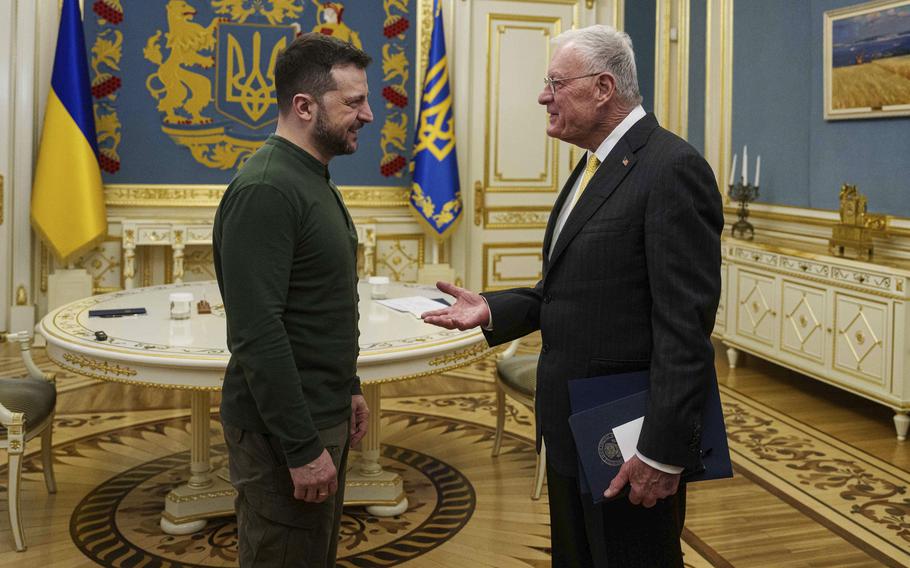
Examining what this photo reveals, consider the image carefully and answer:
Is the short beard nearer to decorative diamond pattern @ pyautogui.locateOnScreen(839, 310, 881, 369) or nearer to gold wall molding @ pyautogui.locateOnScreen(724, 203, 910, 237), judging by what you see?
decorative diamond pattern @ pyautogui.locateOnScreen(839, 310, 881, 369)

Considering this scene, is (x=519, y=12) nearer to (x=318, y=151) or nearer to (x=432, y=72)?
(x=432, y=72)

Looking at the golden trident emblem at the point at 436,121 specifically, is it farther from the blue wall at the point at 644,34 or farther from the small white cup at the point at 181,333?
the small white cup at the point at 181,333

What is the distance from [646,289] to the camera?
147cm

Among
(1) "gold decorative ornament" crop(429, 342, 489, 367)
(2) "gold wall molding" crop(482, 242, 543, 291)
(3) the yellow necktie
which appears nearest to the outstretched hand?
(3) the yellow necktie

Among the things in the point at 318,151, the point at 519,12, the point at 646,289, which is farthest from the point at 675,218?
the point at 519,12

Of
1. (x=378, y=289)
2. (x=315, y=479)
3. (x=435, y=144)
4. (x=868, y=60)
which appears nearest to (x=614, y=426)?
(x=315, y=479)

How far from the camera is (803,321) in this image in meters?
4.41

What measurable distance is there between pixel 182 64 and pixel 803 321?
4.13m

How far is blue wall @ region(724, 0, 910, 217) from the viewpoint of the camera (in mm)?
4430

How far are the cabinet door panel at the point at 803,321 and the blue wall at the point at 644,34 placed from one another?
250 cm

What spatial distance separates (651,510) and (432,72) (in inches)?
190

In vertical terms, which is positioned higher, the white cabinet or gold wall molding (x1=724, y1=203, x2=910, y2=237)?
gold wall molding (x1=724, y1=203, x2=910, y2=237)

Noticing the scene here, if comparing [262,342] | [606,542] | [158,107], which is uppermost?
[158,107]

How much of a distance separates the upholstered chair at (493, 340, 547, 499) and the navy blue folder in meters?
1.58
